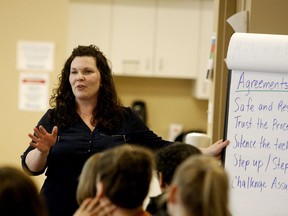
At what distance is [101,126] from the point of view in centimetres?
229

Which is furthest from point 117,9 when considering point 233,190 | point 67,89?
point 233,190

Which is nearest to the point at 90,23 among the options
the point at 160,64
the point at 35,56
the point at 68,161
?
the point at 160,64

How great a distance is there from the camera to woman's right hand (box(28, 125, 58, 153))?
199 centimetres

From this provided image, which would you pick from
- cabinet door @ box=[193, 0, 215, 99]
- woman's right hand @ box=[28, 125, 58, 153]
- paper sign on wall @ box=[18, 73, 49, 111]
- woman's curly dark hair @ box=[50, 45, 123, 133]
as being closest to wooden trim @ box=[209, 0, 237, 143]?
woman's curly dark hair @ box=[50, 45, 123, 133]

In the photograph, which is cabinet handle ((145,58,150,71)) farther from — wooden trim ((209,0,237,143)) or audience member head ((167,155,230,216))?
audience member head ((167,155,230,216))

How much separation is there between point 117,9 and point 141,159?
3.68 meters

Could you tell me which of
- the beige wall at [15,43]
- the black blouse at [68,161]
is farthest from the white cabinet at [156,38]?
the black blouse at [68,161]

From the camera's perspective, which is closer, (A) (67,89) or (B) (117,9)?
(A) (67,89)

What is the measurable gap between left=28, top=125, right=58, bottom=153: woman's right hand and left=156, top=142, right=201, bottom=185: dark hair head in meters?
0.51

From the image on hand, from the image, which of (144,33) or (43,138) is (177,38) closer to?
(144,33)

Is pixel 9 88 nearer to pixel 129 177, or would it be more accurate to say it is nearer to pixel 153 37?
pixel 153 37

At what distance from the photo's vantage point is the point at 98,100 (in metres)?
2.37

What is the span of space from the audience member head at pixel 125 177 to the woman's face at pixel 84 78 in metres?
0.81

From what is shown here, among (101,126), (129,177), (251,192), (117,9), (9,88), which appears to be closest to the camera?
(129,177)
